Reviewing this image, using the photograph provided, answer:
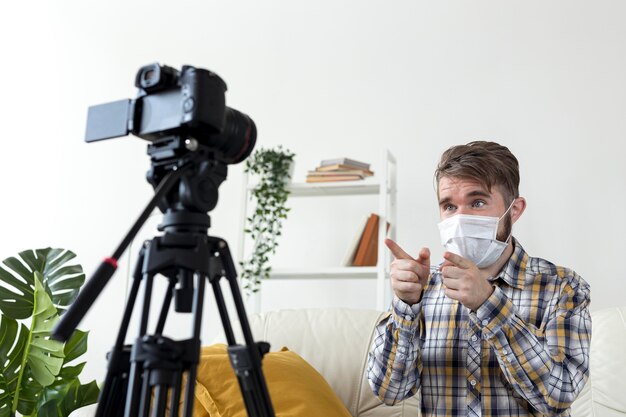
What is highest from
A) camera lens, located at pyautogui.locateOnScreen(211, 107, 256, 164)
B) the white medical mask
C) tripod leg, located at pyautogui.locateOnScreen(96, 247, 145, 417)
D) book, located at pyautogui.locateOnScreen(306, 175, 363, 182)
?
book, located at pyautogui.locateOnScreen(306, 175, 363, 182)

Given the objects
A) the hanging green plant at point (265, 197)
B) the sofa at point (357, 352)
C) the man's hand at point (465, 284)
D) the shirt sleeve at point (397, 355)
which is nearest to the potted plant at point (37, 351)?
the sofa at point (357, 352)

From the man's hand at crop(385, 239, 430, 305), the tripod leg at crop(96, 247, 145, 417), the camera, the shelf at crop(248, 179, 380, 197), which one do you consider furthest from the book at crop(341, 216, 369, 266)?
the tripod leg at crop(96, 247, 145, 417)

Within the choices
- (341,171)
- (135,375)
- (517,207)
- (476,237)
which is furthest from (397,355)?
(341,171)

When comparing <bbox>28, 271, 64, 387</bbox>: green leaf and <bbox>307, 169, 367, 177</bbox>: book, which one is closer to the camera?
<bbox>28, 271, 64, 387</bbox>: green leaf

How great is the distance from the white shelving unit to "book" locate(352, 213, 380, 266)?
3 cm

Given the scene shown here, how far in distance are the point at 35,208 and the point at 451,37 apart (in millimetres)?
2309

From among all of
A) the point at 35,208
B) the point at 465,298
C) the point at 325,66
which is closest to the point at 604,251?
the point at 325,66

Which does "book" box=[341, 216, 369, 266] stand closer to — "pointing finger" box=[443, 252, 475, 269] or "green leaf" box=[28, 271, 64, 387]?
"green leaf" box=[28, 271, 64, 387]

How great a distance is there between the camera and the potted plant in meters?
2.38

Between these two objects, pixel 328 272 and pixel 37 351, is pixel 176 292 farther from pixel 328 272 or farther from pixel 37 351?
pixel 328 272

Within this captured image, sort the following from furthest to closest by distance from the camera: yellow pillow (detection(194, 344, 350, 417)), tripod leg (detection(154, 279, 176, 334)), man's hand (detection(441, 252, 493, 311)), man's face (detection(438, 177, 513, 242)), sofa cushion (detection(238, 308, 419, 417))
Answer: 1. sofa cushion (detection(238, 308, 419, 417))
2. yellow pillow (detection(194, 344, 350, 417))
3. man's face (detection(438, 177, 513, 242))
4. man's hand (detection(441, 252, 493, 311))
5. tripod leg (detection(154, 279, 176, 334))

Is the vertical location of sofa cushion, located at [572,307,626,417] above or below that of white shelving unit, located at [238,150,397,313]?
below

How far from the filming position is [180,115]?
925 millimetres

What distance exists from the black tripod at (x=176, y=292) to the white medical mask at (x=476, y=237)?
0.83 meters
